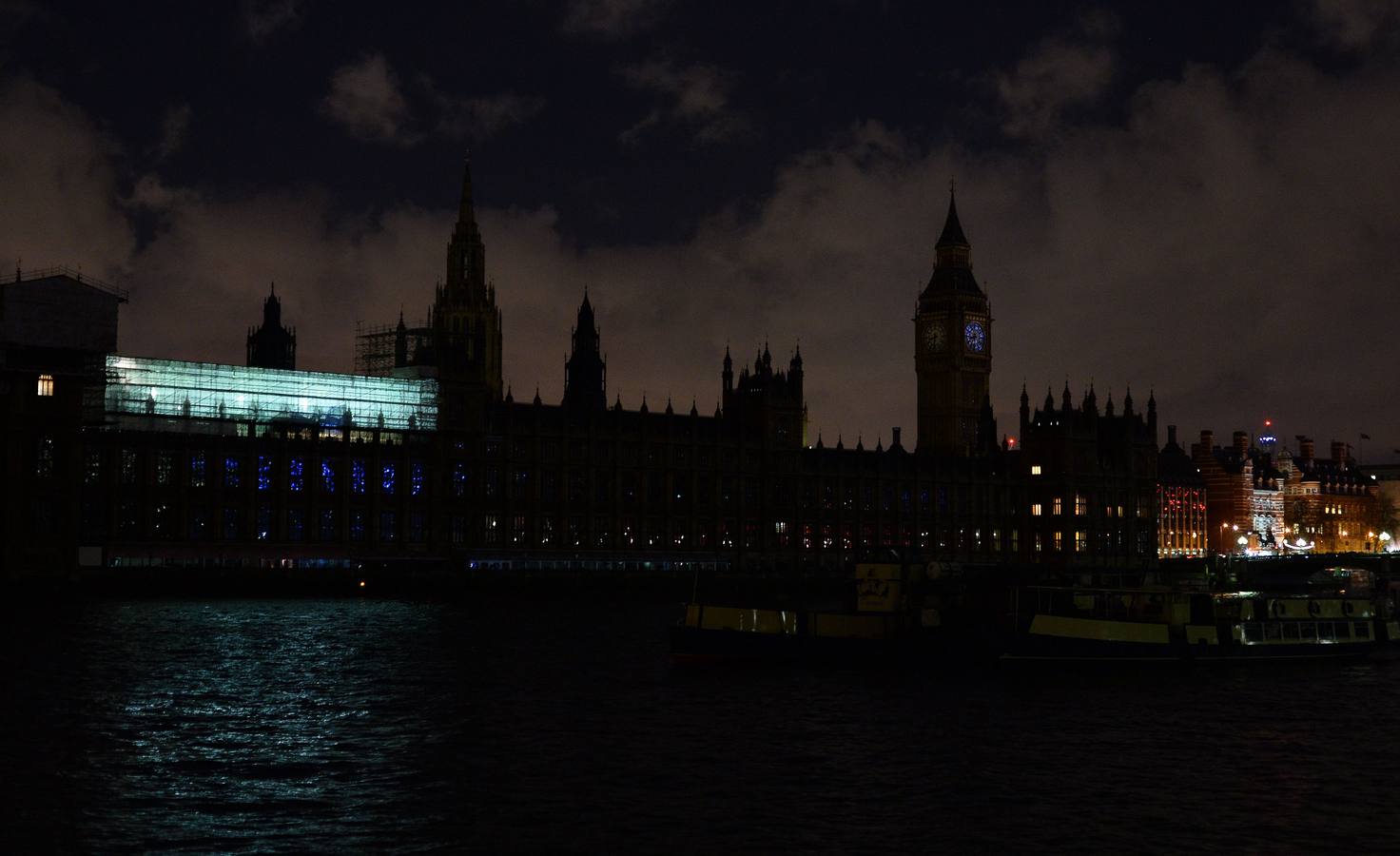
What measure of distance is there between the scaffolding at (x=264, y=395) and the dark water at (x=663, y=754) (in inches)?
2700

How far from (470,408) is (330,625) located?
61.9 meters

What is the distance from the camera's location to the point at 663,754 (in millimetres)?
50031

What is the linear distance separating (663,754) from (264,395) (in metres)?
111

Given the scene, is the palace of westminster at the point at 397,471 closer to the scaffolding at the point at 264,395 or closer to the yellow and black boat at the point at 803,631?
the scaffolding at the point at 264,395

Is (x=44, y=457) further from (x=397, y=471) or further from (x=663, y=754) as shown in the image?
(x=663, y=754)

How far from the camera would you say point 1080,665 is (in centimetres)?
7631


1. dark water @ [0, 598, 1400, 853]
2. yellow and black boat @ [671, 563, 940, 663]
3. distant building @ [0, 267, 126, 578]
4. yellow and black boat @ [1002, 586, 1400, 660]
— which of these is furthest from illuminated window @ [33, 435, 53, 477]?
yellow and black boat @ [1002, 586, 1400, 660]

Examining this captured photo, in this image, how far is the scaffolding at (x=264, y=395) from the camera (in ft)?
481

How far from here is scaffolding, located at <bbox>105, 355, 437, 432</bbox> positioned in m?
147

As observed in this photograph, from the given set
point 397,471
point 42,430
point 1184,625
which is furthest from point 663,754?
point 397,471

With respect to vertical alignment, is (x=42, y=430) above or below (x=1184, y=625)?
above

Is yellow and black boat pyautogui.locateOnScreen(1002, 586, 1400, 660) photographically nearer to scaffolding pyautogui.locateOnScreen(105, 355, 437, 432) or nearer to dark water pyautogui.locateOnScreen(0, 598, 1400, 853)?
dark water pyautogui.locateOnScreen(0, 598, 1400, 853)

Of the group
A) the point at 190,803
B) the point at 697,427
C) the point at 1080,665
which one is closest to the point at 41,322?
the point at 697,427

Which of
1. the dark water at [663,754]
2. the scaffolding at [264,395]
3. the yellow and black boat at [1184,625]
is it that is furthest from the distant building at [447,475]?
the dark water at [663,754]
